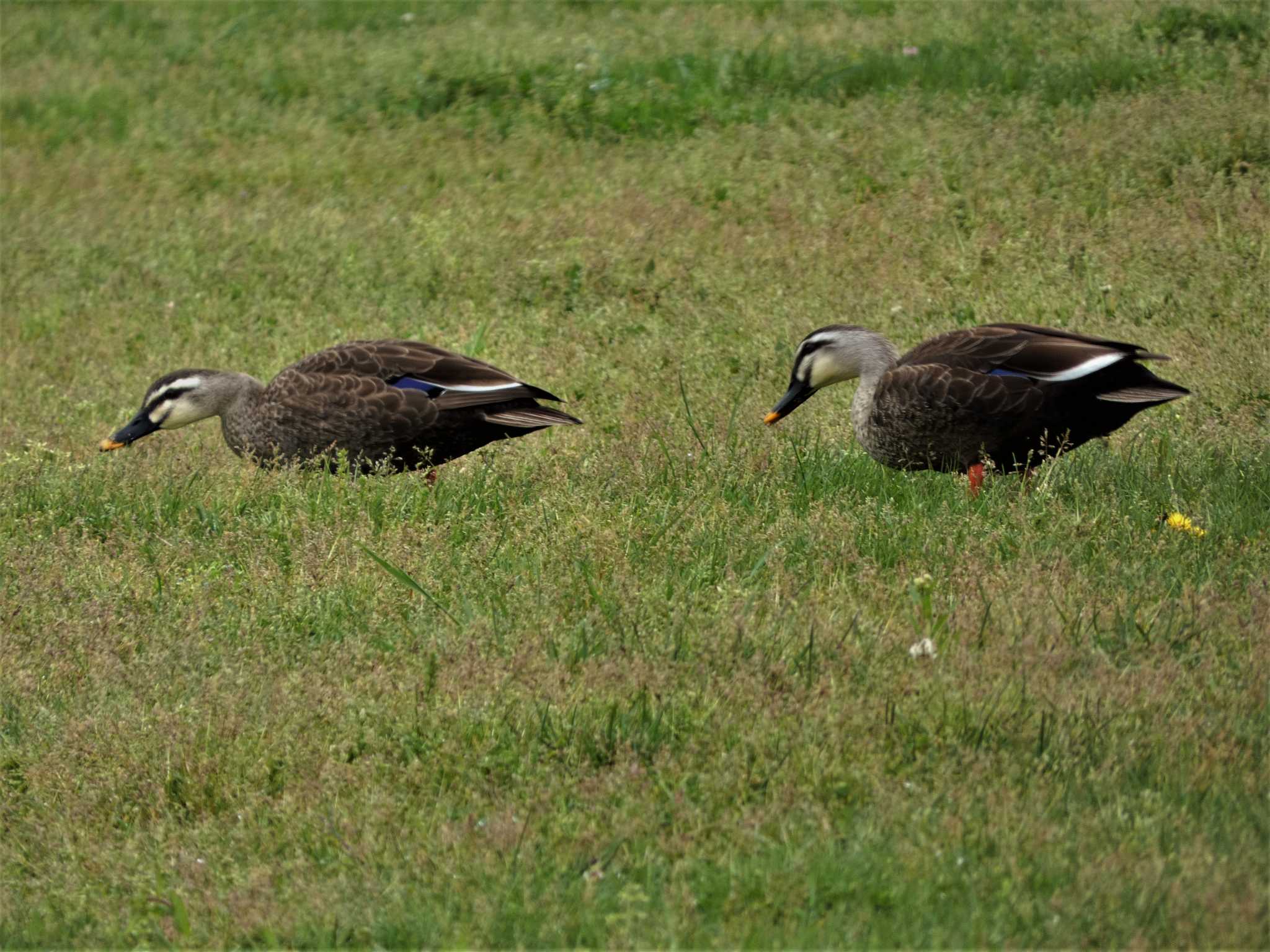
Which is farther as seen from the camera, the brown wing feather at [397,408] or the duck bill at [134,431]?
the duck bill at [134,431]

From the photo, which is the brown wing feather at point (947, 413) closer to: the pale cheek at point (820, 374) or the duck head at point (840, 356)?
the duck head at point (840, 356)

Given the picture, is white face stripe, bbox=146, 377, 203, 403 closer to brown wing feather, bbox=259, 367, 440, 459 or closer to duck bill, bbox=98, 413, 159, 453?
duck bill, bbox=98, 413, 159, 453

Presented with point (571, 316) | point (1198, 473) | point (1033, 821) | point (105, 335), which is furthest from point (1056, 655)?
point (105, 335)

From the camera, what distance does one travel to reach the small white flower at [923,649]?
5.06 metres

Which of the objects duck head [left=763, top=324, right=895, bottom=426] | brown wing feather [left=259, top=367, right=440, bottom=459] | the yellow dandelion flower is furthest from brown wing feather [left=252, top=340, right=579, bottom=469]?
the yellow dandelion flower

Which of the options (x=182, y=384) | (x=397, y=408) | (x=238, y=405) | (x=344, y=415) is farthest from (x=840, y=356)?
(x=182, y=384)

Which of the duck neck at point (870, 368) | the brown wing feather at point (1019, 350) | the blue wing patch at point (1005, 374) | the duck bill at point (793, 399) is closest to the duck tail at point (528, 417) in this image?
the duck bill at point (793, 399)

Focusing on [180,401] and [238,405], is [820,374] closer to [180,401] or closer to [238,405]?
[238,405]

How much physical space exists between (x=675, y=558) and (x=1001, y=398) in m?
1.92

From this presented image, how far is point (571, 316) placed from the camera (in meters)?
11.0

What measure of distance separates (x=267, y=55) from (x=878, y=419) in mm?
11769

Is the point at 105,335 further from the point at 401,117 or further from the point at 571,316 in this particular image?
the point at 401,117

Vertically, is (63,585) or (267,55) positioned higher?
(267,55)

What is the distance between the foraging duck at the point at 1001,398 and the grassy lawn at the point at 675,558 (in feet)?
0.76
